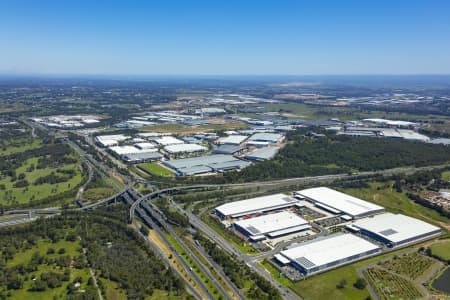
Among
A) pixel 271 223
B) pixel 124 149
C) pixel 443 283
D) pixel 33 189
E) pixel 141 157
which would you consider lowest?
pixel 443 283

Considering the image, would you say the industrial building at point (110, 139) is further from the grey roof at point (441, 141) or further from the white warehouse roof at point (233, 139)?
the grey roof at point (441, 141)

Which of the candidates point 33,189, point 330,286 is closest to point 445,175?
point 330,286

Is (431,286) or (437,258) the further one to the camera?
(437,258)

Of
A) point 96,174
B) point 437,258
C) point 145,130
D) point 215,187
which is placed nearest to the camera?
point 437,258

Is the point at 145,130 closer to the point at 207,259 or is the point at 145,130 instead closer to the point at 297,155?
the point at 297,155

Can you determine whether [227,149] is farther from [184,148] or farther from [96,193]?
[96,193]

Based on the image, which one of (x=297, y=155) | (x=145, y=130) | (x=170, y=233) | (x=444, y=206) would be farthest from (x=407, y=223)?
(x=145, y=130)

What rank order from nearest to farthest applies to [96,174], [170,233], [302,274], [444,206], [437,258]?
[302,274] → [437,258] → [170,233] → [444,206] → [96,174]
